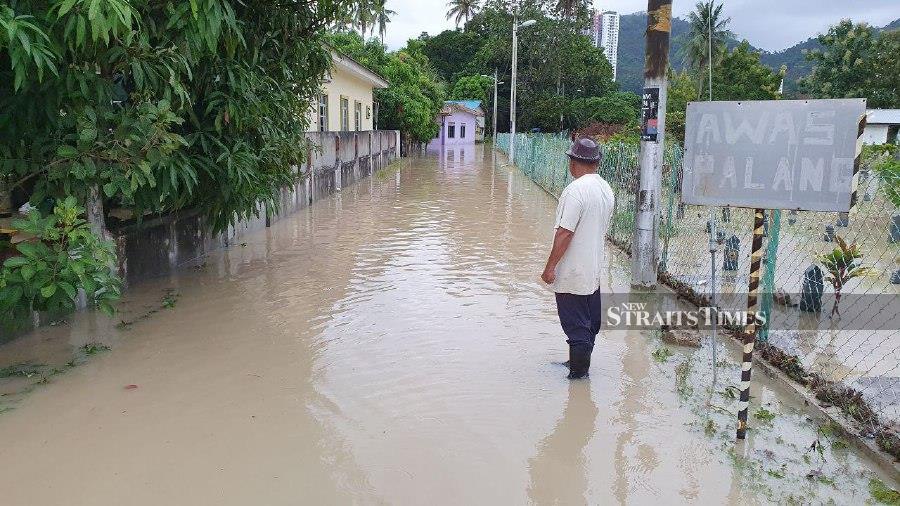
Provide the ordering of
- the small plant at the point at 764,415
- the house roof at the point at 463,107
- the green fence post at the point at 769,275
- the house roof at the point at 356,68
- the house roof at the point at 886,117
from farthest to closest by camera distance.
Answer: the house roof at the point at 463,107
the house roof at the point at 886,117
the house roof at the point at 356,68
the green fence post at the point at 769,275
the small plant at the point at 764,415

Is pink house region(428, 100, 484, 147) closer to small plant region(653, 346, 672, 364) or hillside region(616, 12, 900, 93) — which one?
hillside region(616, 12, 900, 93)

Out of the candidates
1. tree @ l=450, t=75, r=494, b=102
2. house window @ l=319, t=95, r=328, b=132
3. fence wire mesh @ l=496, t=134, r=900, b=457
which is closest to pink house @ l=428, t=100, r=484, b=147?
tree @ l=450, t=75, r=494, b=102

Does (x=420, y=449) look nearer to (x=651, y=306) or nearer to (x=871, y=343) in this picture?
(x=651, y=306)

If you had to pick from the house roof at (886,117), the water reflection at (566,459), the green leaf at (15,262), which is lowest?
the water reflection at (566,459)

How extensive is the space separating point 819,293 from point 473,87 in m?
54.3

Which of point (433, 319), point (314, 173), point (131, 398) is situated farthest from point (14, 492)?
point (314, 173)

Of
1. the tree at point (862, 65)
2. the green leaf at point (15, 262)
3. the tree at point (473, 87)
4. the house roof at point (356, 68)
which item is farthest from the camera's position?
the tree at point (473, 87)

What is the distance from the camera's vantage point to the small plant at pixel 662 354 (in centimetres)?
530

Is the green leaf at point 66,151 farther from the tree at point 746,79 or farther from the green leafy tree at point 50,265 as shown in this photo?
the tree at point 746,79

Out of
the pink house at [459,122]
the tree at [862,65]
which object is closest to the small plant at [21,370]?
the tree at [862,65]

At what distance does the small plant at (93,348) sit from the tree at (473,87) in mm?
55014

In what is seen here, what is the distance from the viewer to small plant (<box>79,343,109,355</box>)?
5.09m

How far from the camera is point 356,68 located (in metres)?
20.6

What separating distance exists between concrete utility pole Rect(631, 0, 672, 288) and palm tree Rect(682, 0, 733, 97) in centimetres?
5639
